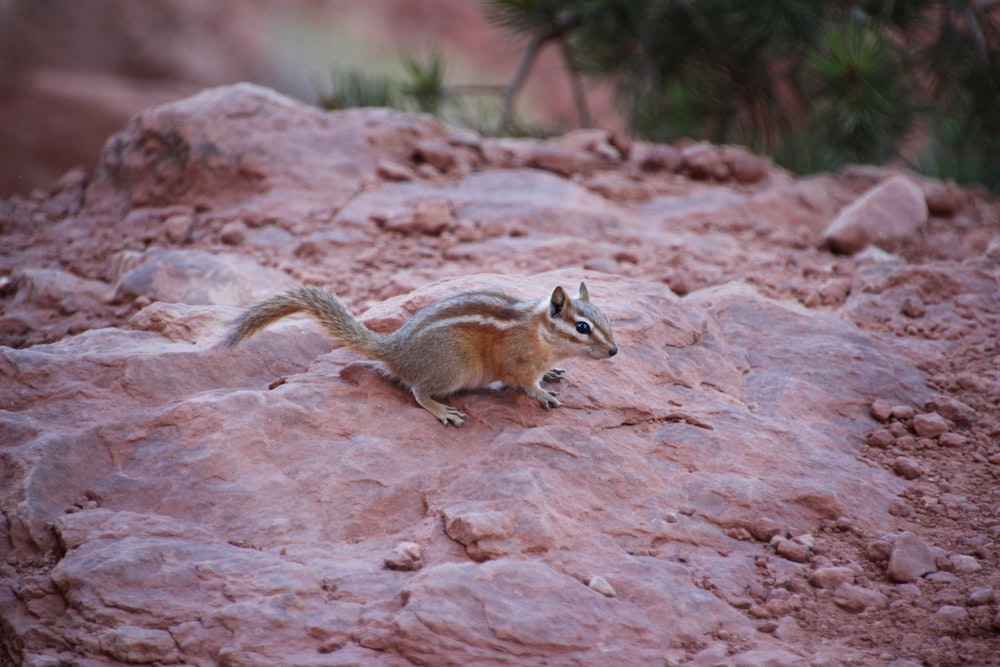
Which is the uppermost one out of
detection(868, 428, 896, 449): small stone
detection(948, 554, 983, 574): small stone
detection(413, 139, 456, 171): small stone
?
detection(413, 139, 456, 171): small stone

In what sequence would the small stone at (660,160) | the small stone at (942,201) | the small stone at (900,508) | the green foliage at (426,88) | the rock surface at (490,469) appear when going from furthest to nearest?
the green foliage at (426,88), the small stone at (660,160), the small stone at (942,201), the small stone at (900,508), the rock surface at (490,469)

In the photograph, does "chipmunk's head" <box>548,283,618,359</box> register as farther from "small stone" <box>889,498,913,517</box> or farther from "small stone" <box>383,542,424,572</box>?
"small stone" <box>889,498,913,517</box>

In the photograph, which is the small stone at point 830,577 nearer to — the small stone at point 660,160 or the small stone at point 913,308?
the small stone at point 913,308

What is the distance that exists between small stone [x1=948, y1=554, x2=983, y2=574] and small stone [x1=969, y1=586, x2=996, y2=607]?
19 centimetres

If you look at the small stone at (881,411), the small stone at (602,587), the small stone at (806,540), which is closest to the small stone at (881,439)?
the small stone at (881,411)

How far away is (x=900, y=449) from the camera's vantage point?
5.19 metres

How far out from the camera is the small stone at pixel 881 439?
5176 millimetres

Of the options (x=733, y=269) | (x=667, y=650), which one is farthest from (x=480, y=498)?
(x=733, y=269)

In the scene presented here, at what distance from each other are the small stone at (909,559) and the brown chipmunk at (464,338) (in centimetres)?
160

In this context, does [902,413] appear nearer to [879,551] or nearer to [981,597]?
[879,551]

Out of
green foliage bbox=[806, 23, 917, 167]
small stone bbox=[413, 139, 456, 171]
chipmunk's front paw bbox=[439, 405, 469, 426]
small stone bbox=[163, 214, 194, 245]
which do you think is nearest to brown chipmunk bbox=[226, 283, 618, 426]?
chipmunk's front paw bbox=[439, 405, 469, 426]

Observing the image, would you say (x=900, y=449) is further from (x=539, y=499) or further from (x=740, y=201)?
(x=740, y=201)

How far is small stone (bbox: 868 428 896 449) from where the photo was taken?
518 centimetres

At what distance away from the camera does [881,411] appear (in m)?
5.37
